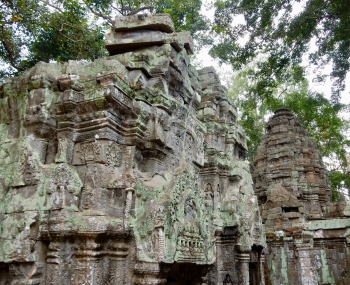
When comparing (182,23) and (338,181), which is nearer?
(182,23)

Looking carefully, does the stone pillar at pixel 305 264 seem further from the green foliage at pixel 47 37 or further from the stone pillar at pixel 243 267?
the green foliage at pixel 47 37

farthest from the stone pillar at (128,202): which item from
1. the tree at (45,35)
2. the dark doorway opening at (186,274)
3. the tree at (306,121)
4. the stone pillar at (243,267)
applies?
the tree at (306,121)

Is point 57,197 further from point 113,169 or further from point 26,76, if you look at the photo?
point 26,76

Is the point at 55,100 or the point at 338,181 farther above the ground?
the point at 338,181

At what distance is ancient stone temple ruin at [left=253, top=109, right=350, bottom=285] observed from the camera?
403 inches

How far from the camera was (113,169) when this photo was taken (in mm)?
4047

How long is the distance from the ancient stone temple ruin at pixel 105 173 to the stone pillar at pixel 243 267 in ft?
7.34

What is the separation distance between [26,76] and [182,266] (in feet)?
10.1

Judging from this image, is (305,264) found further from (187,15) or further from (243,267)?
(187,15)

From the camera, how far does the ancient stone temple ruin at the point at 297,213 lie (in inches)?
403

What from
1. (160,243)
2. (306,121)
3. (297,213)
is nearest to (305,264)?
(297,213)

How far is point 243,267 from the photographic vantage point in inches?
276

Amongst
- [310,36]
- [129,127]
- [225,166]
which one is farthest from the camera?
[310,36]

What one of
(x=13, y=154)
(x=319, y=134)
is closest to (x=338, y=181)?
(x=319, y=134)
